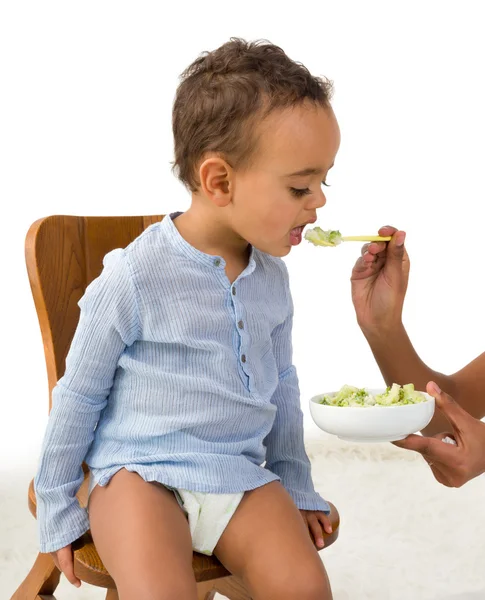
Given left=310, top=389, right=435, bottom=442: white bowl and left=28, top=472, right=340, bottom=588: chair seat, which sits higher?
left=310, top=389, right=435, bottom=442: white bowl

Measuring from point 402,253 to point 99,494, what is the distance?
66cm

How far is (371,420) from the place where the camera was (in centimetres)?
120

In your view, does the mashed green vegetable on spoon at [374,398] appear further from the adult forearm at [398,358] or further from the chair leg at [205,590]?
the chair leg at [205,590]

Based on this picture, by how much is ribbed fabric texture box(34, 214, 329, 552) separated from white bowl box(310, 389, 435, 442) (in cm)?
13

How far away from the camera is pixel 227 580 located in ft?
4.87

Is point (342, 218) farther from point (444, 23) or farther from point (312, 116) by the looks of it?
point (312, 116)

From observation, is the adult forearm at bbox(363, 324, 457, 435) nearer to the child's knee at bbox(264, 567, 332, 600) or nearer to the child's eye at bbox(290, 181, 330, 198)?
the child's eye at bbox(290, 181, 330, 198)

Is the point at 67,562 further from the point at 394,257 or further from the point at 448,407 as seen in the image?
the point at 394,257

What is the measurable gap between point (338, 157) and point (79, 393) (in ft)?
5.86

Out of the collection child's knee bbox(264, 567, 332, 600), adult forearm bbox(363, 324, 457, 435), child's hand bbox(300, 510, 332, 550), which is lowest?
child's hand bbox(300, 510, 332, 550)

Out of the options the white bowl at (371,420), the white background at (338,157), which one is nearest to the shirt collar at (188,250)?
the white bowl at (371,420)

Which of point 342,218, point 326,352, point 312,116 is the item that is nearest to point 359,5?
point 342,218

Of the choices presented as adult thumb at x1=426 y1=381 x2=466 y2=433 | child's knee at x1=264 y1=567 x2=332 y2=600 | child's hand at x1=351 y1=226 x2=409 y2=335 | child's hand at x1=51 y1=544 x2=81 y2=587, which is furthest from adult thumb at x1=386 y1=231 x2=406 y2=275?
child's hand at x1=51 y1=544 x2=81 y2=587

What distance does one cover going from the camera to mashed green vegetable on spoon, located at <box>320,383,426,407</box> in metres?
1.27
